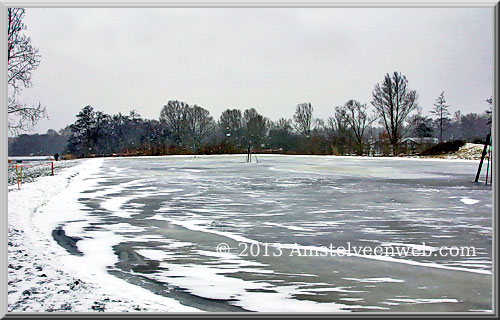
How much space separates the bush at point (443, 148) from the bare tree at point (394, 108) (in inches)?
117

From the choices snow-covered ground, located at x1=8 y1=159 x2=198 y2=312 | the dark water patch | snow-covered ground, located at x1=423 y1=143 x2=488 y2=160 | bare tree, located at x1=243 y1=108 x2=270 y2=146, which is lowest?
the dark water patch

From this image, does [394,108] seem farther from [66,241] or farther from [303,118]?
[66,241]

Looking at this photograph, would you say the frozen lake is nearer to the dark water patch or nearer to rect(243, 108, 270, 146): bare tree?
the dark water patch

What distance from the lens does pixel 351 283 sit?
154 inches

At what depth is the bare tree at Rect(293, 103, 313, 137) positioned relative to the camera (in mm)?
61188

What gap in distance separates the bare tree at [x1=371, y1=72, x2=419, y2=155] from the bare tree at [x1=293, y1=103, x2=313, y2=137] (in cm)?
1785

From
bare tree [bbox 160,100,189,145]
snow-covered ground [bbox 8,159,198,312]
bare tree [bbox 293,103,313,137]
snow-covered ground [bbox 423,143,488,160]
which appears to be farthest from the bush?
bare tree [bbox 160,100,189,145]

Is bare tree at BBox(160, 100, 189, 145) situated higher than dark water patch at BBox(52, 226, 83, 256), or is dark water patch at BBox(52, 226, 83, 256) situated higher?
bare tree at BBox(160, 100, 189, 145)

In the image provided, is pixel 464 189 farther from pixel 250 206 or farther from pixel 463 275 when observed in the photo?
pixel 463 275

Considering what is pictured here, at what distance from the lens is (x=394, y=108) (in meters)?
38.7

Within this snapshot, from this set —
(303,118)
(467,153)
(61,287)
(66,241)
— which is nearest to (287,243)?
(61,287)

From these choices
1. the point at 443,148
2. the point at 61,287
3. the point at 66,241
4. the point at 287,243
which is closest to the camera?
the point at 61,287

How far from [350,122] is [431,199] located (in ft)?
147

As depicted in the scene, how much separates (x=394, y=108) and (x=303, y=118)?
77.3 ft
